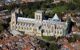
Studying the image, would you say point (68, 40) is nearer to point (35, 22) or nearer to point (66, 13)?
point (35, 22)

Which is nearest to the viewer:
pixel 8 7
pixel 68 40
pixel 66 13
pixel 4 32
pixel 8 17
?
pixel 68 40

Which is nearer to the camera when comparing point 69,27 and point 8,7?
point 69,27

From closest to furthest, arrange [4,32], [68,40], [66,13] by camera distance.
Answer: [68,40]
[4,32]
[66,13]

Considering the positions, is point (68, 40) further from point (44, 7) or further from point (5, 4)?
point (5, 4)

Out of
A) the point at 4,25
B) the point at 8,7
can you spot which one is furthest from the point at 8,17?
the point at 8,7

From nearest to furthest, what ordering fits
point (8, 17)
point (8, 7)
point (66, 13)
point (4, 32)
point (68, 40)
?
point (68, 40), point (4, 32), point (8, 17), point (66, 13), point (8, 7)

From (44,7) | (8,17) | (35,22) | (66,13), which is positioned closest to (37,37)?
(35,22)
